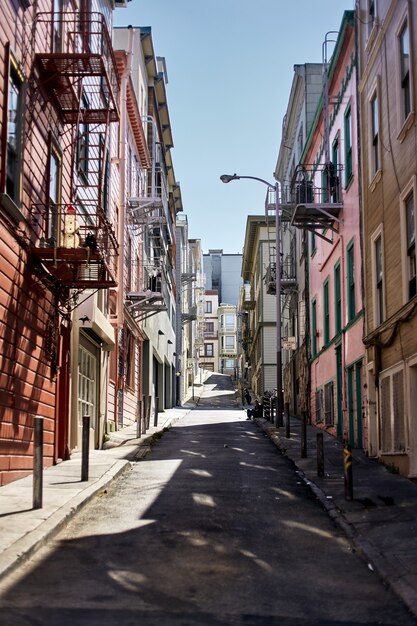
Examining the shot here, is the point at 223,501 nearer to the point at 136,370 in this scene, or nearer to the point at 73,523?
the point at 73,523

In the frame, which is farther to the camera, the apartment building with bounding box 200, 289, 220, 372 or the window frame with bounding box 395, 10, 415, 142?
the apartment building with bounding box 200, 289, 220, 372

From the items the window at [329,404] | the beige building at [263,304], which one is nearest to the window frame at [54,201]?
the window at [329,404]

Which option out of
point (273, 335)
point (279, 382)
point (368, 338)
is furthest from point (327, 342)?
point (273, 335)

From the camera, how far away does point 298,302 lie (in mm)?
32938

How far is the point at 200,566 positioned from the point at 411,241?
301 inches

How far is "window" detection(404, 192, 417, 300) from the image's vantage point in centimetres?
1360

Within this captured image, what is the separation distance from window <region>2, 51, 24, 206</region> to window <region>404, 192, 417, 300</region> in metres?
6.23

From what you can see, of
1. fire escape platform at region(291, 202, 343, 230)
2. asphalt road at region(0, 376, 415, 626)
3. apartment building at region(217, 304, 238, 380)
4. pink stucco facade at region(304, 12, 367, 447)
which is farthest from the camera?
apartment building at region(217, 304, 238, 380)

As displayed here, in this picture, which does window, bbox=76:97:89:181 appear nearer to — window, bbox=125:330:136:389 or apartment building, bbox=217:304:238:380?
window, bbox=125:330:136:389

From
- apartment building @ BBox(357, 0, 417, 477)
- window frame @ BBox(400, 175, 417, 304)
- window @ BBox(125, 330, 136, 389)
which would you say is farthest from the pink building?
window @ BBox(125, 330, 136, 389)

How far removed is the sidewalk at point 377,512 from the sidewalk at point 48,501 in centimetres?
325

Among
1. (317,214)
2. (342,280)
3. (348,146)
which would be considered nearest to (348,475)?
(342,280)

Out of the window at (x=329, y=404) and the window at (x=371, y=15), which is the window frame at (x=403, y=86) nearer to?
the window at (x=371, y=15)

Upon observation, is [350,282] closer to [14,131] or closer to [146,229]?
[14,131]
